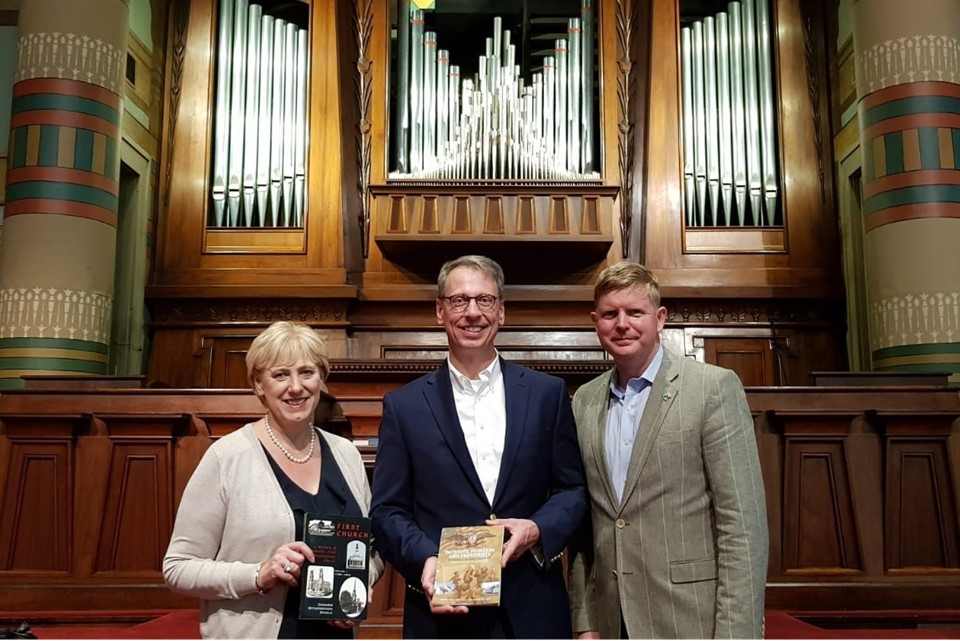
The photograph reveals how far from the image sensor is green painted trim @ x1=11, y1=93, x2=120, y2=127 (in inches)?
218

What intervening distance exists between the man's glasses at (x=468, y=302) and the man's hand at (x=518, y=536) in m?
0.53

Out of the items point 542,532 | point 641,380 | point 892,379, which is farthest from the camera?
point 892,379

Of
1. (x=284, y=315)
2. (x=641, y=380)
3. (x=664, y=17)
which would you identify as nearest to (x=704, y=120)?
(x=664, y=17)

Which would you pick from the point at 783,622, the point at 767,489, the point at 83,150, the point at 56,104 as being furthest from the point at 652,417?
the point at 56,104

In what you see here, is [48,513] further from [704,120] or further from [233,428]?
[704,120]

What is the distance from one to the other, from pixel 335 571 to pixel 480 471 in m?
0.44

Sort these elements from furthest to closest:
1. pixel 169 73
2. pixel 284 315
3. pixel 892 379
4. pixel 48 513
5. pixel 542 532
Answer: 1. pixel 169 73
2. pixel 284 315
3. pixel 892 379
4. pixel 48 513
5. pixel 542 532

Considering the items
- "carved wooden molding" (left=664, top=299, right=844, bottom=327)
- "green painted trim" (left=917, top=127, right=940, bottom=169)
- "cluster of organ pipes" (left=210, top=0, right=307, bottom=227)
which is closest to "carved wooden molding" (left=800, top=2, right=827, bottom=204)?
"carved wooden molding" (left=664, top=299, right=844, bottom=327)

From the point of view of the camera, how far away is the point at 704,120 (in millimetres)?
6762

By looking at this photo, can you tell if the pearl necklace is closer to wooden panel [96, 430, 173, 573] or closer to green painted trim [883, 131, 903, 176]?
wooden panel [96, 430, 173, 573]

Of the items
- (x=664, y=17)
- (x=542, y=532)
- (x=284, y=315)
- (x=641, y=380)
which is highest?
(x=664, y=17)

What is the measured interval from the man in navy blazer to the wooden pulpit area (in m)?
1.64

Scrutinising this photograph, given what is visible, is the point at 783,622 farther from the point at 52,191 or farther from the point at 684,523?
the point at 52,191

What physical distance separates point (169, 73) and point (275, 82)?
34.6 inches
